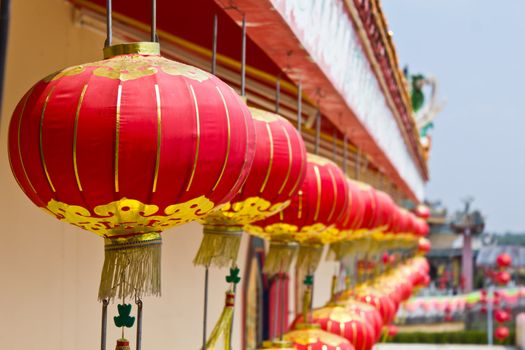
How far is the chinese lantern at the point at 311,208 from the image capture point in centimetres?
316

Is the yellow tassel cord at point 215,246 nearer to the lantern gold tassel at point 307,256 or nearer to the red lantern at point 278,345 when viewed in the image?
the red lantern at point 278,345

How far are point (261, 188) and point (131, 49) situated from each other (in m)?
0.75

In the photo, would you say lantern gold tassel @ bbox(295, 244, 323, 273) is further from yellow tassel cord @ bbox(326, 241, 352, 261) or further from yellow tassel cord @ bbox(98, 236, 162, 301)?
yellow tassel cord @ bbox(98, 236, 162, 301)

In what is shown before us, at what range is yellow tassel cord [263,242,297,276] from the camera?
11.0ft

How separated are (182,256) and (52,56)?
168cm

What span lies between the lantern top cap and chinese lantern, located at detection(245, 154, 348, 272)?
4.10 ft

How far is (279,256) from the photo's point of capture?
3344mm

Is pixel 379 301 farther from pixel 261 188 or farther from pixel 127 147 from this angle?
pixel 127 147

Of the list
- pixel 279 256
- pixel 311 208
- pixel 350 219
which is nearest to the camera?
pixel 311 208

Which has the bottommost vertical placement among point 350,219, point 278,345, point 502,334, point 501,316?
point 502,334

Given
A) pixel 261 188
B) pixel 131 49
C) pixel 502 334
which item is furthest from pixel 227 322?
pixel 502 334

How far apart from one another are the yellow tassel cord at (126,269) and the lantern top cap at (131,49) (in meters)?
0.37

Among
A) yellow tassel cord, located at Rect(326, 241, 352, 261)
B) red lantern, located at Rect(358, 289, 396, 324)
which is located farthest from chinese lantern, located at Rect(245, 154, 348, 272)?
red lantern, located at Rect(358, 289, 396, 324)

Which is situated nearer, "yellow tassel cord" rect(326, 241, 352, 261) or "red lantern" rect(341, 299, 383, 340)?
"red lantern" rect(341, 299, 383, 340)
